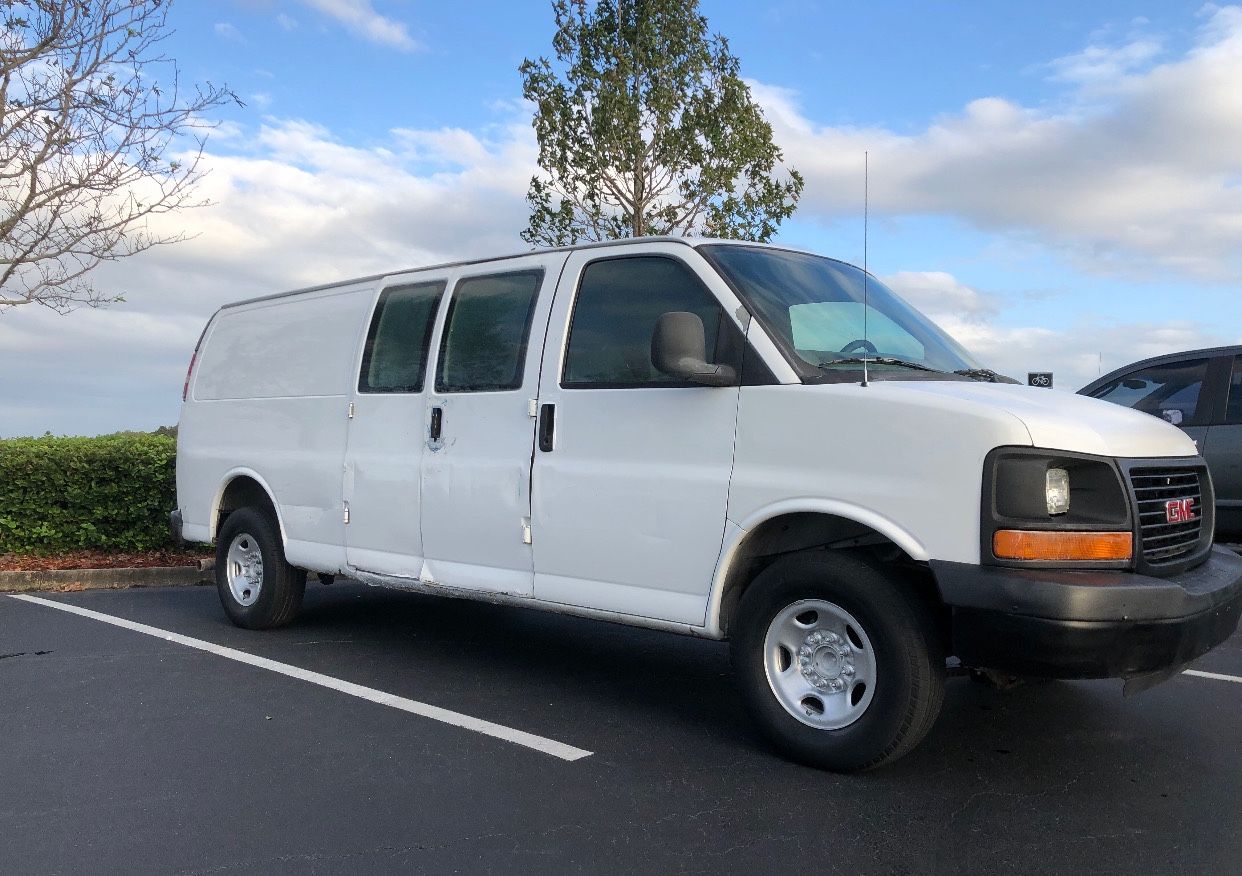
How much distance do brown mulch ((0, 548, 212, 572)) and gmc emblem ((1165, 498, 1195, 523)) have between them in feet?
27.6

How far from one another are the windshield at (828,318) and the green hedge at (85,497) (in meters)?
7.37

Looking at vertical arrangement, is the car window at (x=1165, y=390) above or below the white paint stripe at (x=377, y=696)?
above

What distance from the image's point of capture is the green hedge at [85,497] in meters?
10.1

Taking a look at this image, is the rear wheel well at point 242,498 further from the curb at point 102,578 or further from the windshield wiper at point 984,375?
the windshield wiper at point 984,375

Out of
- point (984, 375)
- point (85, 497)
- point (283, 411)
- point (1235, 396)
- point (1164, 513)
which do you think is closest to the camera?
point (1164, 513)

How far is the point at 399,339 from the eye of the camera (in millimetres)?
6051

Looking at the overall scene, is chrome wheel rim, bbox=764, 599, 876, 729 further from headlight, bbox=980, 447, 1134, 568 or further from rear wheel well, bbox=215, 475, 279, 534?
rear wheel well, bbox=215, 475, 279, 534

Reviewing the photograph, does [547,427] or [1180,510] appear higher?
[547,427]

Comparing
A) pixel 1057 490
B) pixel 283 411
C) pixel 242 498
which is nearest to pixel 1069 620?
pixel 1057 490

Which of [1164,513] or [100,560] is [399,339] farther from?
[100,560]

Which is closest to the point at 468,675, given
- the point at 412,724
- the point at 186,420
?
the point at 412,724

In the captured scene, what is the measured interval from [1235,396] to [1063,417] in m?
5.88

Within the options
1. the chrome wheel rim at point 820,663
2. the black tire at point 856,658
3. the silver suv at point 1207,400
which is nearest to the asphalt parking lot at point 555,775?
the black tire at point 856,658

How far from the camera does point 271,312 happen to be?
7.15m
